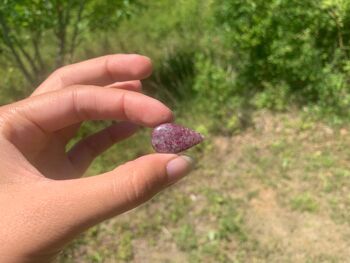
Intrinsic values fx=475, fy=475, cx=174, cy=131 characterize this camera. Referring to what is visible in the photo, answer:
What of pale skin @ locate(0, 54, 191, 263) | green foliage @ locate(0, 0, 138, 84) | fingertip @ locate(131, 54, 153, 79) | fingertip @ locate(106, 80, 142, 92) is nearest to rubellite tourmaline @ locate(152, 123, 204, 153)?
pale skin @ locate(0, 54, 191, 263)

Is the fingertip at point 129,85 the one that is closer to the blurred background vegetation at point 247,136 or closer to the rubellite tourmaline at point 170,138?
the rubellite tourmaline at point 170,138

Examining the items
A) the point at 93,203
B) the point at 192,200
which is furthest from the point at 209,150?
the point at 93,203

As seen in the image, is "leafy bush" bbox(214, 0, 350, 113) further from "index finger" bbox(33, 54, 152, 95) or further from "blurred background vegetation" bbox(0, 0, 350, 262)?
"index finger" bbox(33, 54, 152, 95)

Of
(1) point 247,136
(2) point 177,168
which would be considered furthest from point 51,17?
(2) point 177,168

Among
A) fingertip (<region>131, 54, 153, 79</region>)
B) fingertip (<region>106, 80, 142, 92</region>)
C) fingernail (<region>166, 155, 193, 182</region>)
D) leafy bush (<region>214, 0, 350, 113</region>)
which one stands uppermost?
fingertip (<region>131, 54, 153, 79</region>)

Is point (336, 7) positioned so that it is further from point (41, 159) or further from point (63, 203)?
point (63, 203)

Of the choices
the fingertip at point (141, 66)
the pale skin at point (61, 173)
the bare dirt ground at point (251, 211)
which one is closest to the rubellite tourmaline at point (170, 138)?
the pale skin at point (61, 173)
